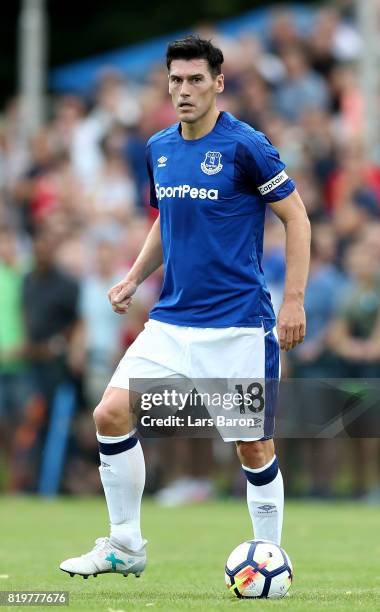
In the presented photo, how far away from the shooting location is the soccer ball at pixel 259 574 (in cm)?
816

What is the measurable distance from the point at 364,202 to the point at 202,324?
28.3ft

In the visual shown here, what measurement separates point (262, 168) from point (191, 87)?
57 centimetres

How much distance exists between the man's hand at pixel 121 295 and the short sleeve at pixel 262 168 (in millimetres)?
937

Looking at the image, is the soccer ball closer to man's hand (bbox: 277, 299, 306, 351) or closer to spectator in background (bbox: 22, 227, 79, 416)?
man's hand (bbox: 277, 299, 306, 351)

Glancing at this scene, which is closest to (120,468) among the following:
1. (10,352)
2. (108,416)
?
(108,416)

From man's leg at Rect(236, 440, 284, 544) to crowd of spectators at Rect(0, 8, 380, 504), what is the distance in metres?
4.67

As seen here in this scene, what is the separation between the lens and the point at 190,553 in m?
11.2

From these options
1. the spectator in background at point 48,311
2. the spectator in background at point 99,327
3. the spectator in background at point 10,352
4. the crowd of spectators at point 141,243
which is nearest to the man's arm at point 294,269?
the crowd of spectators at point 141,243

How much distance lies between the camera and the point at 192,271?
27.4 ft

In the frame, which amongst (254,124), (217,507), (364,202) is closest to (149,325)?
(217,507)

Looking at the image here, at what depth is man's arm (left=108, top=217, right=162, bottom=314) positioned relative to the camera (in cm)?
873

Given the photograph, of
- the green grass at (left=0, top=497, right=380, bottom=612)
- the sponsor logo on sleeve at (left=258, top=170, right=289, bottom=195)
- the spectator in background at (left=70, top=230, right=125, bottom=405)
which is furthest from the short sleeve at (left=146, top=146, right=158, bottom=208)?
the spectator in background at (left=70, top=230, right=125, bottom=405)

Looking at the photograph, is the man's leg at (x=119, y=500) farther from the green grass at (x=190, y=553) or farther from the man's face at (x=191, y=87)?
the man's face at (x=191, y=87)

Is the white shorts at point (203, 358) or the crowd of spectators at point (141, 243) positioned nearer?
the white shorts at point (203, 358)
